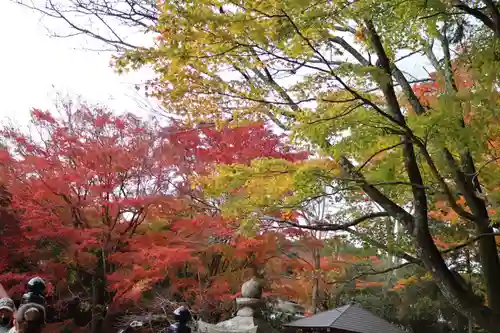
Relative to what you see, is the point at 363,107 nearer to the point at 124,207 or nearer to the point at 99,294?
the point at 124,207

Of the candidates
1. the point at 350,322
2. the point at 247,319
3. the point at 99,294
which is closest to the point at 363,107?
the point at 247,319

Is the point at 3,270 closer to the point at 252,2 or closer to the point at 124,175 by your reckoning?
the point at 124,175

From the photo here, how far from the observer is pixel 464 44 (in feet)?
15.5

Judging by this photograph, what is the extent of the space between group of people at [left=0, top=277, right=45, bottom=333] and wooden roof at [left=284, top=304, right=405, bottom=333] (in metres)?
5.99

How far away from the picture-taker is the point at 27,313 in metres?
2.11

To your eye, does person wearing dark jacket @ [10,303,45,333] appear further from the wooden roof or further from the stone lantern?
the wooden roof

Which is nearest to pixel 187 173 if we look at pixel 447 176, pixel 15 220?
pixel 15 220

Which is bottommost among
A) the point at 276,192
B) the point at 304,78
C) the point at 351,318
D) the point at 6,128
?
the point at 351,318

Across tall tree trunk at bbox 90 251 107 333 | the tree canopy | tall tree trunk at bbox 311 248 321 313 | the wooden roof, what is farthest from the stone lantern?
tall tree trunk at bbox 311 248 321 313

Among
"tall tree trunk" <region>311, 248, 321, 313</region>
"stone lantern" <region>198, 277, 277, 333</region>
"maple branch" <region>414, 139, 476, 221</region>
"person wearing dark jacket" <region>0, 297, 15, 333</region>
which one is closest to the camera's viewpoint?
"person wearing dark jacket" <region>0, 297, 15, 333</region>

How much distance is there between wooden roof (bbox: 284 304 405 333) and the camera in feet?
24.0

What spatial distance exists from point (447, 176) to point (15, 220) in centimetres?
898

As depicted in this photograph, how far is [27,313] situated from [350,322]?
6.33 m

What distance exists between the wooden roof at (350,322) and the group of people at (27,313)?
236 inches
